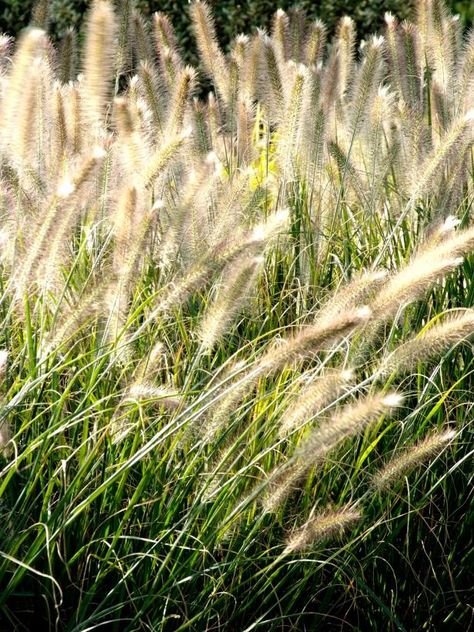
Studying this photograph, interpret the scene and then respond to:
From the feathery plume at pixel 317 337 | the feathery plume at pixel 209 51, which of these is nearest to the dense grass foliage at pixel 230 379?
the feathery plume at pixel 317 337

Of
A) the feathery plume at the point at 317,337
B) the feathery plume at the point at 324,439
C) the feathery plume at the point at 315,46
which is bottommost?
the feathery plume at the point at 324,439

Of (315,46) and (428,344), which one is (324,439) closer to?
(428,344)

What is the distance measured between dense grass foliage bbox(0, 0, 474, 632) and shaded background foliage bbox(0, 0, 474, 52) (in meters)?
5.12

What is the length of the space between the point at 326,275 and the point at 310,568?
3.95 feet

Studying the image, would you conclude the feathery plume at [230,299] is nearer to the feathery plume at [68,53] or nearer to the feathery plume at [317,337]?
the feathery plume at [317,337]

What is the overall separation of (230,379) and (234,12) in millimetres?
6824

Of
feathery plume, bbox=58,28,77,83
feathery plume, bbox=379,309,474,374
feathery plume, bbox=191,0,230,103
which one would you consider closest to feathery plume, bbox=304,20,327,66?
feathery plume, bbox=191,0,230,103

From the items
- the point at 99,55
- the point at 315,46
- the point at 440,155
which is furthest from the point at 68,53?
the point at 440,155

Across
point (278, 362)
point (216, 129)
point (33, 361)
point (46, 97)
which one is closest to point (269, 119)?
point (216, 129)

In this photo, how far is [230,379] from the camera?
2.45 m

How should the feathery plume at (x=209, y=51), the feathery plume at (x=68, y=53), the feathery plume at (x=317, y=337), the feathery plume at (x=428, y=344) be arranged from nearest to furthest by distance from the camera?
the feathery plume at (x=317, y=337) < the feathery plume at (x=428, y=344) < the feathery plume at (x=209, y=51) < the feathery plume at (x=68, y=53)

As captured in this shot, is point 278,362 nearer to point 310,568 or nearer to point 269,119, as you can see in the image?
point 310,568

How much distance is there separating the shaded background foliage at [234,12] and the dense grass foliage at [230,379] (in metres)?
5.12

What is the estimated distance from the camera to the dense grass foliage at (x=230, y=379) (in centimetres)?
219
